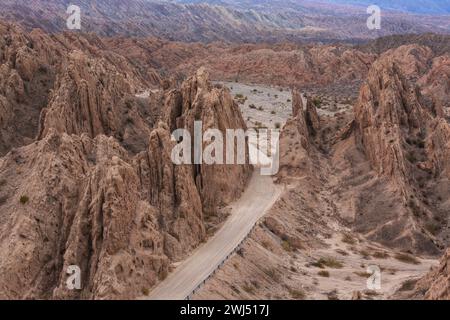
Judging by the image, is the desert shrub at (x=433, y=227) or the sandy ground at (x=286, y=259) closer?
the sandy ground at (x=286, y=259)

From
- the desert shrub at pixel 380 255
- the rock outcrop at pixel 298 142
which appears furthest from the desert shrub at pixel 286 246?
the rock outcrop at pixel 298 142

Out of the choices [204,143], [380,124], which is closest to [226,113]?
[204,143]

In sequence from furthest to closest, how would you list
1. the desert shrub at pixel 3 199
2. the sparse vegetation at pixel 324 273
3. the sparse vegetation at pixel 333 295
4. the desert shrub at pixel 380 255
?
1. the desert shrub at pixel 380 255
2. the sparse vegetation at pixel 324 273
3. the desert shrub at pixel 3 199
4. the sparse vegetation at pixel 333 295

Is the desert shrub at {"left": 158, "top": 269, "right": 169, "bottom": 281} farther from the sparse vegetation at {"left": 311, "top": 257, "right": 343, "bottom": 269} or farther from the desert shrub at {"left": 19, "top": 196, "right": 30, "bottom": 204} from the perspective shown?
the sparse vegetation at {"left": 311, "top": 257, "right": 343, "bottom": 269}

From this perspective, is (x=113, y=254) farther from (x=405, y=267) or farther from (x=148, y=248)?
(x=405, y=267)

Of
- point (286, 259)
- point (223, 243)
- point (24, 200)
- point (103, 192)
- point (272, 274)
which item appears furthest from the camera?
point (286, 259)

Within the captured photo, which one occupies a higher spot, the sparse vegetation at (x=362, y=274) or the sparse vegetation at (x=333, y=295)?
the sparse vegetation at (x=362, y=274)

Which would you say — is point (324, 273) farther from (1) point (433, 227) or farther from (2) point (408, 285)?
(1) point (433, 227)

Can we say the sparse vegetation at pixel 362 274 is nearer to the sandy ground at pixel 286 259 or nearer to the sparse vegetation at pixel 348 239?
the sandy ground at pixel 286 259

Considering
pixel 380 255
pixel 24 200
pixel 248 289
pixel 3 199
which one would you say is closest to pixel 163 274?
pixel 248 289
